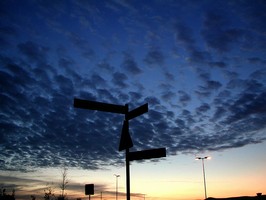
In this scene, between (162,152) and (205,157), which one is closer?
(162,152)

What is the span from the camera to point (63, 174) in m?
40.6

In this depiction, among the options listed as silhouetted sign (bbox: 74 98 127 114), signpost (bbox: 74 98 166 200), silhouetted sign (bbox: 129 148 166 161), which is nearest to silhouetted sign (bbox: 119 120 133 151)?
signpost (bbox: 74 98 166 200)

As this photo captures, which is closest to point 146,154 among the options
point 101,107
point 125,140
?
point 125,140

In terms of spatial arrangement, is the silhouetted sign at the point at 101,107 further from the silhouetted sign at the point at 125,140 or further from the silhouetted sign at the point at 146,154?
the silhouetted sign at the point at 146,154

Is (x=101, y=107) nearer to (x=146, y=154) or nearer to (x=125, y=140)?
(x=125, y=140)

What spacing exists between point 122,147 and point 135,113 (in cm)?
94

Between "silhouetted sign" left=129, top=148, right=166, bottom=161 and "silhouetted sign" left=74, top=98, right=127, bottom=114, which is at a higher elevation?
"silhouetted sign" left=74, top=98, right=127, bottom=114

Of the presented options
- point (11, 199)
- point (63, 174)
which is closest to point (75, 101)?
point (63, 174)

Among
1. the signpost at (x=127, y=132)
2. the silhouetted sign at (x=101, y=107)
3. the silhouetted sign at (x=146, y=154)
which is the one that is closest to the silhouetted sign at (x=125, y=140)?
the signpost at (x=127, y=132)

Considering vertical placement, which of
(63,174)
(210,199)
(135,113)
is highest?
(135,113)

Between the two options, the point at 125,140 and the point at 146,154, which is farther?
the point at 146,154

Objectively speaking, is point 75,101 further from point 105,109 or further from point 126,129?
point 126,129

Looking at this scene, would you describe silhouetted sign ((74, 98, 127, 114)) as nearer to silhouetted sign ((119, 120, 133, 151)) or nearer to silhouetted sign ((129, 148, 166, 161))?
silhouetted sign ((119, 120, 133, 151))

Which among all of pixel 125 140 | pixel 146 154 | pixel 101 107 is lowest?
pixel 146 154
